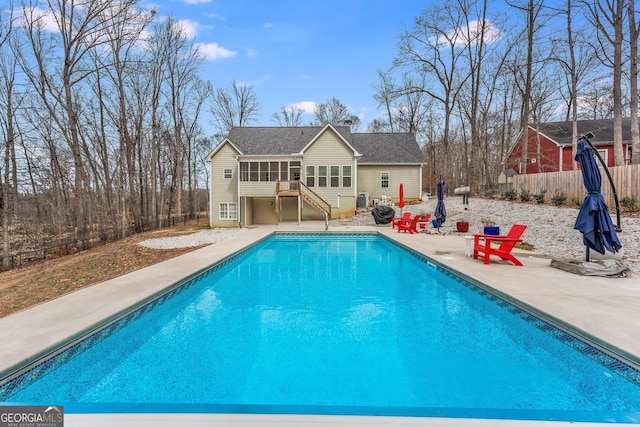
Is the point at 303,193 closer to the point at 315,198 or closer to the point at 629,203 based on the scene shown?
the point at 315,198

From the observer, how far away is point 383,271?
834 centimetres

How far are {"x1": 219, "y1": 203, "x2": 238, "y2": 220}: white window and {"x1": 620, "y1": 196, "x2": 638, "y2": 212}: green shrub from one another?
1954 cm

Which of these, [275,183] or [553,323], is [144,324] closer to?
[553,323]

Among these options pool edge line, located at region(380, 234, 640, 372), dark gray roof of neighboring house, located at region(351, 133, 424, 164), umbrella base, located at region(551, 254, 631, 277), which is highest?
dark gray roof of neighboring house, located at region(351, 133, 424, 164)

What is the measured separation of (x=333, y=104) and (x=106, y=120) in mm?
25892

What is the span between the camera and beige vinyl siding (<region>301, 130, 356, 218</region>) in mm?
20609

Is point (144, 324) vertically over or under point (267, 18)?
under

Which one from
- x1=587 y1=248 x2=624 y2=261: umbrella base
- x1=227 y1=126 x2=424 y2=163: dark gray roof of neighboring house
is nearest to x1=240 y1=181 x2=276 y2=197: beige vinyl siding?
x1=227 y1=126 x2=424 y2=163: dark gray roof of neighboring house

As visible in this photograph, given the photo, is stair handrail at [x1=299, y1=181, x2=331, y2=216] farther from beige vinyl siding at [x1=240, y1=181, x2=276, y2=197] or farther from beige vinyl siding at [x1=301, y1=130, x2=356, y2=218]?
beige vinyl siding at [x1=240, y1=181, x2=276, y2=197]

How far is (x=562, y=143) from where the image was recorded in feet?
83.2

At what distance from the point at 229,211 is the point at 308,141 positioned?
24.3ft

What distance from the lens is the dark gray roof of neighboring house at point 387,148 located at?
23.6 m

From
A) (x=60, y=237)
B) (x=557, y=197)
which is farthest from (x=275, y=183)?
(x=557, y=197)

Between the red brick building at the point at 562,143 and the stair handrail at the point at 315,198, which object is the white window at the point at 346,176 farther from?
the red brick building at the point at 562,143
